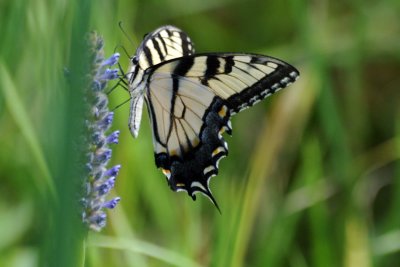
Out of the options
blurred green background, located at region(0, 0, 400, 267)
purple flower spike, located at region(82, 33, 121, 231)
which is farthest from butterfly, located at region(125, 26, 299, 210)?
purple flower spike, located at region(82, 33, 121, 231)

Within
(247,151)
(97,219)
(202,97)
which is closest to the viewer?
(97,219)

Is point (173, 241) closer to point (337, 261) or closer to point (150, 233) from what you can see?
point (150, 233)

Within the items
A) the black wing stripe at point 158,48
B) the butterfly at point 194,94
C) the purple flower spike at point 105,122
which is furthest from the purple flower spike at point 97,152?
the black wing stripe at point 158,48

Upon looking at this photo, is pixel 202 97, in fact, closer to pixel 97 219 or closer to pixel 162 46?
pixel 162 46

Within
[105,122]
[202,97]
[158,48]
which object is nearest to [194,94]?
[202,97]

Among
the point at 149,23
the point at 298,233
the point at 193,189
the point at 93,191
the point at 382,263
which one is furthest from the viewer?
the point at 149,23

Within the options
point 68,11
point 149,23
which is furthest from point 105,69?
point 149,23

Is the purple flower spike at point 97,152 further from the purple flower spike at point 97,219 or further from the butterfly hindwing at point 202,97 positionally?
the butterfly hindwing at point 202,97
